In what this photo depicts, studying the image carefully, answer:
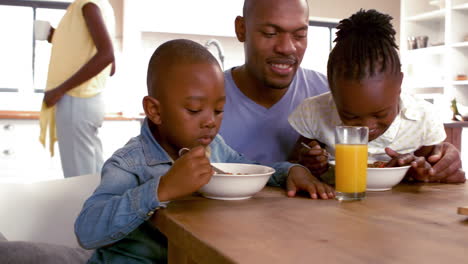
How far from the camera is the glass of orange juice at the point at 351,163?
960mm

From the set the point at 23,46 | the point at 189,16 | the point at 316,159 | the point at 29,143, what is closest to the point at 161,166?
the point at 316,159

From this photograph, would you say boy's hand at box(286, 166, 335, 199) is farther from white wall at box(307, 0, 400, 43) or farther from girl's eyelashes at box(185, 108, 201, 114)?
white wall at box(307, 0, 400, 43)

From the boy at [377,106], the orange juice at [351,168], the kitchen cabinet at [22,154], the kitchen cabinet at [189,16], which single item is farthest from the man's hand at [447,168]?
the kitchen cabinet at [189,16]

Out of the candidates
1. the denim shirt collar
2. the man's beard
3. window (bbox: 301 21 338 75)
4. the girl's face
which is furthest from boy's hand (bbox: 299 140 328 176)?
window (bbox: 301 21 338 75)

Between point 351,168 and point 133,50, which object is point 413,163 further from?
point 133,50

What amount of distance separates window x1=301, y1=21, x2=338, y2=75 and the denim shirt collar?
474 centimetres

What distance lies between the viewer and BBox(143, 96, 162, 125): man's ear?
114 centimetres

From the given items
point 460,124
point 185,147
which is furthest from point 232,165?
point 460,124

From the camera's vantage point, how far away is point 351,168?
97 centimetres

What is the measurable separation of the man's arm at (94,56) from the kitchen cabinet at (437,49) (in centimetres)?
343

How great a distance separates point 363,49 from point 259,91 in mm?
585

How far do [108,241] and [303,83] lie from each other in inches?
42.7

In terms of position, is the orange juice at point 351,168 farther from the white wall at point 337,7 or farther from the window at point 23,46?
the white wall at point 337,7

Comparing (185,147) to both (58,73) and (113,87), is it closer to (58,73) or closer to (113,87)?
(58,73)
